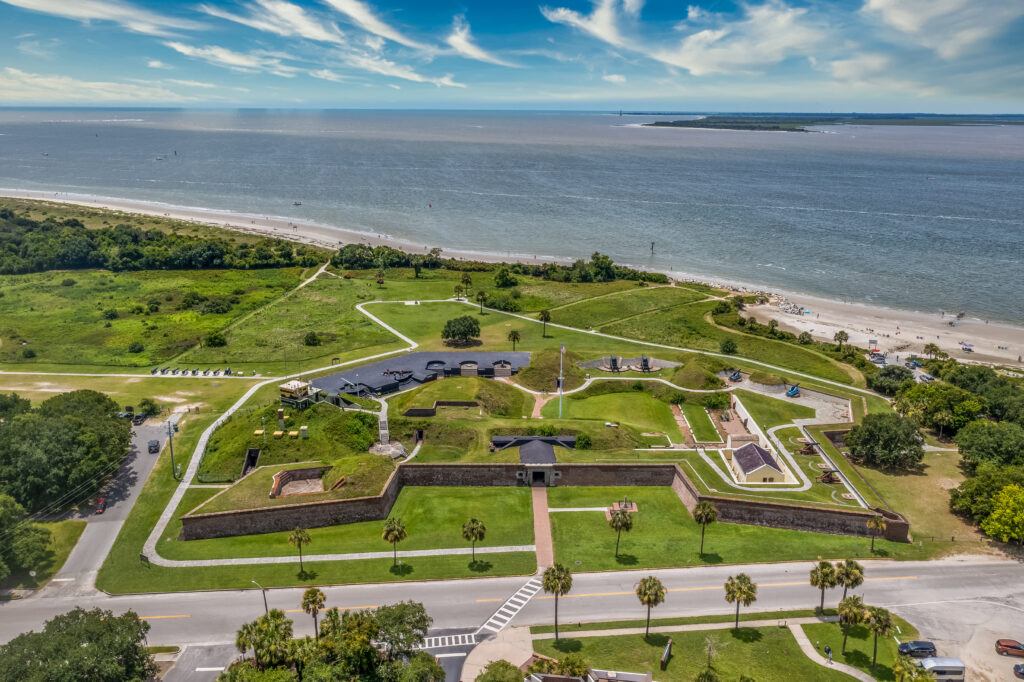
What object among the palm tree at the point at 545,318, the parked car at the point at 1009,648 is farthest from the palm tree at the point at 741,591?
the palm tree at the point at 545,318

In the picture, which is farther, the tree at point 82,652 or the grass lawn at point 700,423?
the grass lawn at point 700,423

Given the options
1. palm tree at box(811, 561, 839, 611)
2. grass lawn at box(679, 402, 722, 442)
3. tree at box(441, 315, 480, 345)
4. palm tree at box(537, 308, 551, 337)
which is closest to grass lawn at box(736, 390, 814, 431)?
grass lawn at box(679, 402, 722, 442)

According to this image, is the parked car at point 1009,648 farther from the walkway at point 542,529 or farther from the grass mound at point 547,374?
the grass mound at point 547,374

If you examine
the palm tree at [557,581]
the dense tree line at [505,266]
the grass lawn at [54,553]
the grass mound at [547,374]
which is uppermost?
the dense tree line at [505,266]

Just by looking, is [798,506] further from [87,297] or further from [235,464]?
[87,297]

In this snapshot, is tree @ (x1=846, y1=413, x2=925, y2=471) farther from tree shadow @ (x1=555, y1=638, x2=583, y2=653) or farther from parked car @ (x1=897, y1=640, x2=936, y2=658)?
tree shadow @ (x1=555, y1=638, x2=583, y2=653)

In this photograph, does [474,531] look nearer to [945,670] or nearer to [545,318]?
[945,670]

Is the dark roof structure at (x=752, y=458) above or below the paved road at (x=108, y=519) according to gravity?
above
